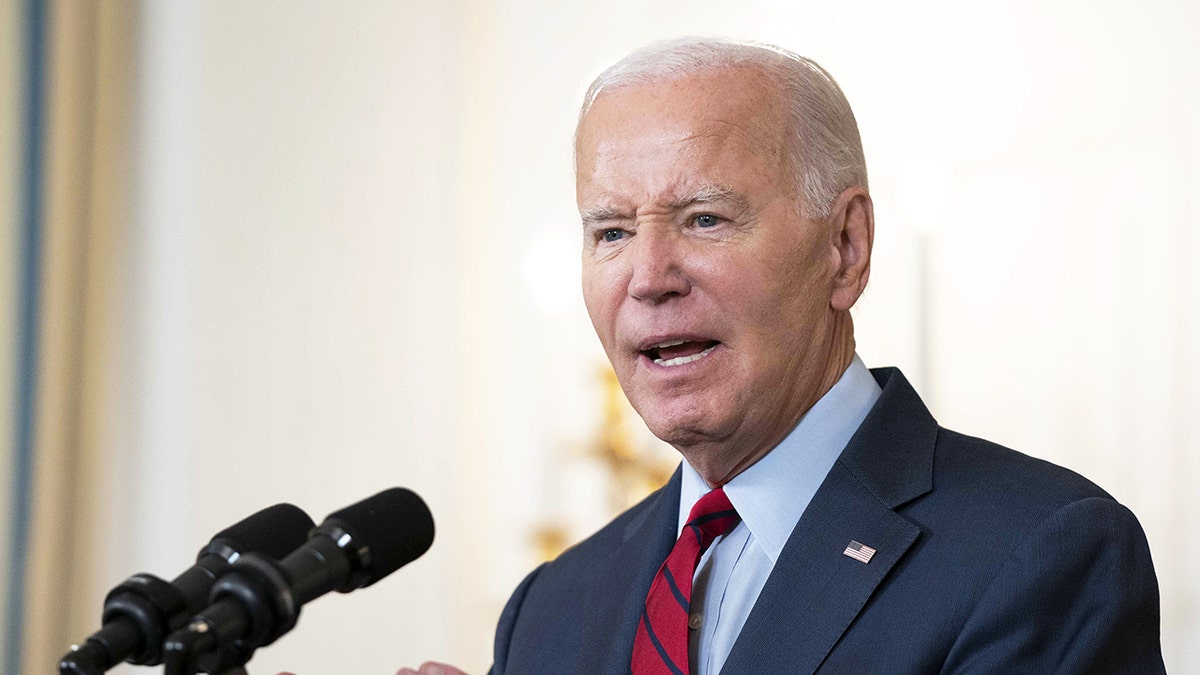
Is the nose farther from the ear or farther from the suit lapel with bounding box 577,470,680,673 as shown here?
the suit lapel with bounding box 577,470,680,673

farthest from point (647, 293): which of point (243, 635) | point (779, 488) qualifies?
point (243, 635)

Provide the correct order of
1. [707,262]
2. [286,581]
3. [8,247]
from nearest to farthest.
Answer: [286,581], [707,262], [8,247]

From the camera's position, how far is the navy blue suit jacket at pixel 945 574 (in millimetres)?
1389

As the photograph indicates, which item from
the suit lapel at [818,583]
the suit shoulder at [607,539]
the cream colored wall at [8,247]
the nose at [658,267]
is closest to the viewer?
the suit lapel at [818,583]

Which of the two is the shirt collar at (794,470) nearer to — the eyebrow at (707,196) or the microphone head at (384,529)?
the eyebrow at (707,196)

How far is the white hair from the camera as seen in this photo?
1.70 m

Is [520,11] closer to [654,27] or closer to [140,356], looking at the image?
[654,27]

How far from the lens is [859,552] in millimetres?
1541

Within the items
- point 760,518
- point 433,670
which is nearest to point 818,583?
point 760,518

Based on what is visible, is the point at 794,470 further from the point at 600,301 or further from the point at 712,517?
the point at 600,301

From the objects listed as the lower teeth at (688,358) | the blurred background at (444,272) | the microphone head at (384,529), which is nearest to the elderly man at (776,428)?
the lower teeth at (688,358)

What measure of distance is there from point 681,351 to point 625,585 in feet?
1.32

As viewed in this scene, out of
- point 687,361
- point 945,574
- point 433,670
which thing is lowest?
point 433,670

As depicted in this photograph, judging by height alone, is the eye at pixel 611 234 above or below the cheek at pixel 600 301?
above
